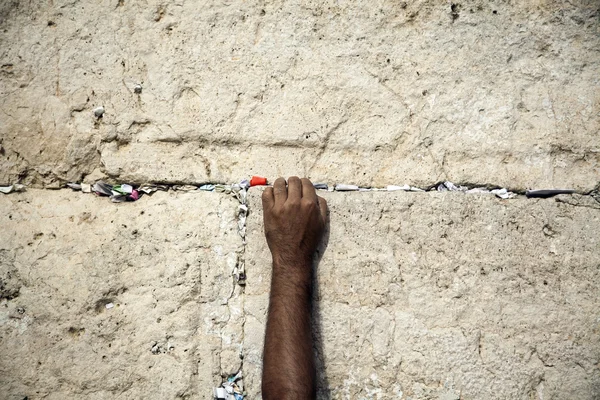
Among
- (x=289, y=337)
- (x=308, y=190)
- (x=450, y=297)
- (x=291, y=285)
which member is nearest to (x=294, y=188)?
(x=308, y=190)

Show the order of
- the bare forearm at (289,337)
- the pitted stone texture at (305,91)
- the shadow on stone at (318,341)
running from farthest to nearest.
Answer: the pitted stone texture at (305,91), the shadow on stone at (318,341), the bare forearm at (289,337)

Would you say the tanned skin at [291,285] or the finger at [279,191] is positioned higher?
the finger at [279,191]

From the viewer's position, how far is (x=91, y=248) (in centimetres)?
190

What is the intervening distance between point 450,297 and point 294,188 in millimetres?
817

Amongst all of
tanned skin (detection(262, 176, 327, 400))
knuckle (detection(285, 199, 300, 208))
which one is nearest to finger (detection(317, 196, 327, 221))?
tanned skin (detection(262, 176, 327, 400))

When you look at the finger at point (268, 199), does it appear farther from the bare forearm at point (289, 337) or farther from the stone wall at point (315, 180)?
the bare forearm at point (289, 337)

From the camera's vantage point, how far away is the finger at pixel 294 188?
189 centimetres

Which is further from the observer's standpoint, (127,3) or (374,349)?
(127,3)

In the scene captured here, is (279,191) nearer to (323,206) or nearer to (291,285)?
(323,206)

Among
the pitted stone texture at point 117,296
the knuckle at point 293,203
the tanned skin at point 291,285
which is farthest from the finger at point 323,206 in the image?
the pitted stone texture at point 117,296

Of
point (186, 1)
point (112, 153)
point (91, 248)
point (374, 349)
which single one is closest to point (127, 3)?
point (186, 1)

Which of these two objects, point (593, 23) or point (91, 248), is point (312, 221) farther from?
point (593, 23)

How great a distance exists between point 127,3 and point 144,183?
0.83m

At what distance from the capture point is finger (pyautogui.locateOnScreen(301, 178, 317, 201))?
1898 mm
